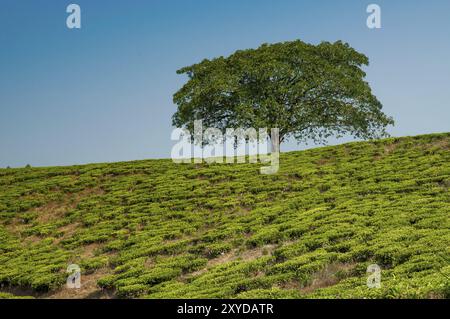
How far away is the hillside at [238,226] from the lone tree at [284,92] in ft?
25.8

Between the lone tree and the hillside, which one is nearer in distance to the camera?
the hillside

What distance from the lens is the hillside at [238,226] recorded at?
17.0 meters

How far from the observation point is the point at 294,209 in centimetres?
2712

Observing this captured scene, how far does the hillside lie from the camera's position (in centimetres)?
1700

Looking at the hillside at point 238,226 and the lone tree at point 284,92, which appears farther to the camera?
the lone tree at point 284,92

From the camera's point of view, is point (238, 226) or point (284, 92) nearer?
point (238, 226)

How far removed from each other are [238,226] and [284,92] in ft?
77.4

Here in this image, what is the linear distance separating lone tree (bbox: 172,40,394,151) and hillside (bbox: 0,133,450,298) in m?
7.86

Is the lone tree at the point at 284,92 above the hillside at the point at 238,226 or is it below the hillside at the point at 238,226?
above

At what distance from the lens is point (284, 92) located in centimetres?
4644

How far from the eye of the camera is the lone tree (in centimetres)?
4638

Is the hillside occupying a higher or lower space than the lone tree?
lower

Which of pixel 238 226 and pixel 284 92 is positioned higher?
pixel 284 92
